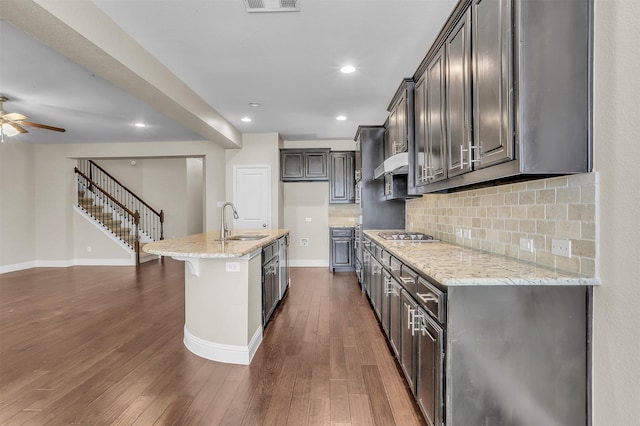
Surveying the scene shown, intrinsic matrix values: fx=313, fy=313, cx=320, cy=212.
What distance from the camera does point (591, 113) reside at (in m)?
1.40

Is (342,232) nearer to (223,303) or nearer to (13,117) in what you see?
(223,303)

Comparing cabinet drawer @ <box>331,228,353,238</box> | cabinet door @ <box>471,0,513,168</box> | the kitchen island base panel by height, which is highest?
cabinet door @ <box>471,0,513,168</box>

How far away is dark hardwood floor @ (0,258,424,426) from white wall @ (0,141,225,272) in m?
2.90

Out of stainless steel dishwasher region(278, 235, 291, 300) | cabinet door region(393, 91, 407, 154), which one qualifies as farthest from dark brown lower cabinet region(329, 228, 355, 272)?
cabinet door region(393, 91, 407, 154)

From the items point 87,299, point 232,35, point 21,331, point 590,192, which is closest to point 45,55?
point 232,35

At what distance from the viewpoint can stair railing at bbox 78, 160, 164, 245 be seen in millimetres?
8539

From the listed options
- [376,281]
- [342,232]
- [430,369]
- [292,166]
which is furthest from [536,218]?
[292,166]

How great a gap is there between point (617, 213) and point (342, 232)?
4991 mm

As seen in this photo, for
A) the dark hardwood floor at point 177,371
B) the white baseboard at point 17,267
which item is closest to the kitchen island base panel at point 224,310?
the dark hardwood floor at point 177,371

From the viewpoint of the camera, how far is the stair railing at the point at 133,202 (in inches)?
336

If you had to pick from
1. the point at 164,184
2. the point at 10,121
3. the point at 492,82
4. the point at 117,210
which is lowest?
the point at 117,210

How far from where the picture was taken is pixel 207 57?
3.04 m

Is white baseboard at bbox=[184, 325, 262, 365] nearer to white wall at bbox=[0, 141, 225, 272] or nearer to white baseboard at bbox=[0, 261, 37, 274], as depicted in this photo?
white wall at bbox=[0, 141, 225, 272]

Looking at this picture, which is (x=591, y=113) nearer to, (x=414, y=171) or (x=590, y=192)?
(x=590, y=192)
